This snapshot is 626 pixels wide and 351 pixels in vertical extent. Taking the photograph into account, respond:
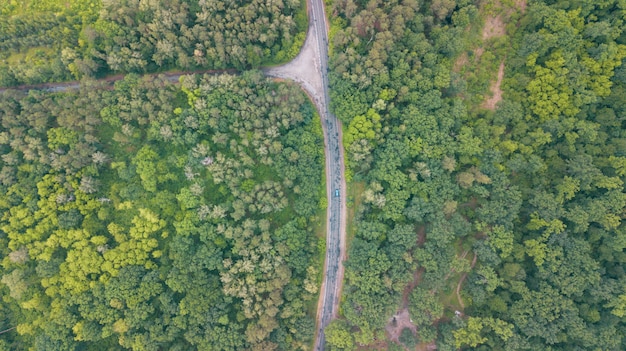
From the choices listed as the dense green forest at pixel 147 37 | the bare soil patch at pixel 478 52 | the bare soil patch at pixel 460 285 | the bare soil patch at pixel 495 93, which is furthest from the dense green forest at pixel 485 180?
the dense green forest at pixel 147 37

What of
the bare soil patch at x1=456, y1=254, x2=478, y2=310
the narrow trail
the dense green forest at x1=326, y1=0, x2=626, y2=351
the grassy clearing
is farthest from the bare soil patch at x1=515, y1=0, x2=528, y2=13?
the bare soil patch at x1=456, y1=254, x2=478, y2=310

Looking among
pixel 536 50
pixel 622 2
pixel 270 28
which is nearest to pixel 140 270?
pixel 270 28

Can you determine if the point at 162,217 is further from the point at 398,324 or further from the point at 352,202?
the point at 398,324

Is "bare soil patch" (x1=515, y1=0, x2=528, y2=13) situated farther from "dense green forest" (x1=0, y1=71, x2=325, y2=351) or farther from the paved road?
"dense green forest" (x1=0, y1=71, x2=325, y2=351)

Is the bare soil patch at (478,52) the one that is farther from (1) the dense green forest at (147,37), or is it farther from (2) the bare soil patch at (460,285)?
(2) the bare soil patch at (460,285)

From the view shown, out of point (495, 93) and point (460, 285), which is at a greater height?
point (495, 93)

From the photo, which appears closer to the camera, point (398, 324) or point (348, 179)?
point (398, 324)

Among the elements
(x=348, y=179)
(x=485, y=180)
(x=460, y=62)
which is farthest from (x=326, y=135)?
(x=485, y=180)
